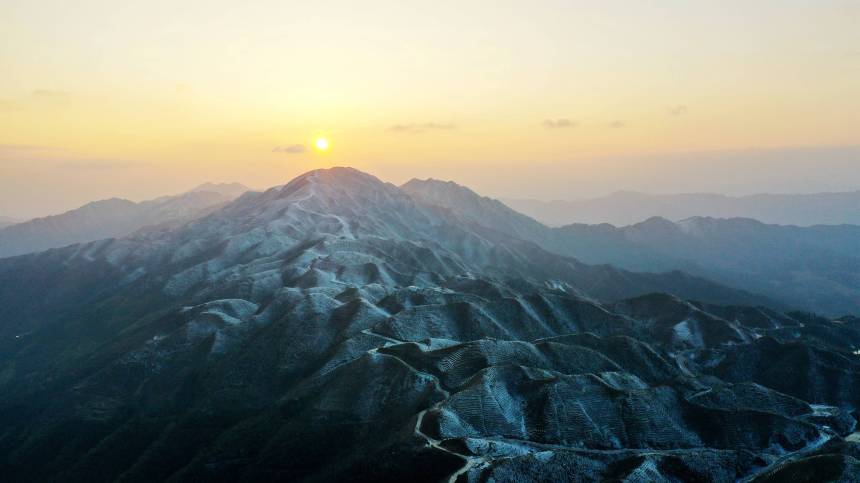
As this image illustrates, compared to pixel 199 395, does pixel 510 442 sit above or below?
above

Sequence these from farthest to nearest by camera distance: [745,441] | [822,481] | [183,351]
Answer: [183,351] → [745,441] → [822,481]

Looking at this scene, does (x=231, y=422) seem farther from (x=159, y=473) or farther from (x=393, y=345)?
(x=393, y=345)

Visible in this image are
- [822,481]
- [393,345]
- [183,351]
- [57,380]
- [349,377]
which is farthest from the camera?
[57,380]

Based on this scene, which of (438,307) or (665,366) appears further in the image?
(438,307)

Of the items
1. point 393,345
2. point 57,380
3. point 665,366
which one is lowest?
point 57,380

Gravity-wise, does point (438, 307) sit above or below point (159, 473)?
above

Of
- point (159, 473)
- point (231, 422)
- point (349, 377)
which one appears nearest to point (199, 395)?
point (231, 422)

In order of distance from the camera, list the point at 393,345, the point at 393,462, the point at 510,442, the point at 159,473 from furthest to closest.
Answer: the point at 393,345, the point at 159,473, the point at 510,442, the point at 393,462

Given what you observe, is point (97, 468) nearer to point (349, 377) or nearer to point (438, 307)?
point (349, 377)

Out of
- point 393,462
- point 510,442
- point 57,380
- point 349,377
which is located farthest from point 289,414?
point 57,380
